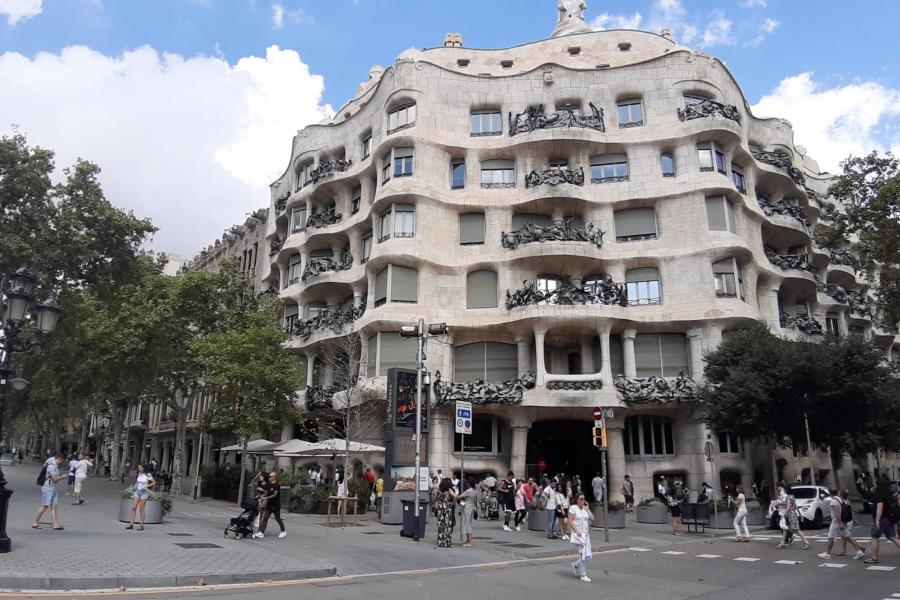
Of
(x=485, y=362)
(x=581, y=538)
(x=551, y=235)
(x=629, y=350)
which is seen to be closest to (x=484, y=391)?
(x=485, y=362)

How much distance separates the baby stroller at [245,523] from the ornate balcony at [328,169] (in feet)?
83.3

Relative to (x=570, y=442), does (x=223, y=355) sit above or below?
above

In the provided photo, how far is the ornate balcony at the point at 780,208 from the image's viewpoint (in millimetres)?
37031

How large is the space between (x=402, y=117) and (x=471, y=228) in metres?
7.19

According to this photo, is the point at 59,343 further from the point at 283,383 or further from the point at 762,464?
the point at 762,464

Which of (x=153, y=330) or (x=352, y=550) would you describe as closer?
(x=352, y=550)

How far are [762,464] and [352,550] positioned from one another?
23.6 metres

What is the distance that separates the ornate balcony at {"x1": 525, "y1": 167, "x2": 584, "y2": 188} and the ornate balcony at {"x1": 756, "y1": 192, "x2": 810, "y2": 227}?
10412 millimetres

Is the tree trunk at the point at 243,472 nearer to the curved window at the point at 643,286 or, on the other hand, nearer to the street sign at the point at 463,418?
the street sign at the point at 463,418

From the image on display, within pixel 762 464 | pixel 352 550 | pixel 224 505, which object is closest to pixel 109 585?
pixel 352 550

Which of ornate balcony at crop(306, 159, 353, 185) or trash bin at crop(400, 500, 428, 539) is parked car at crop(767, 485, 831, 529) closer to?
trash bin at crop(400, 500, 428, 539)

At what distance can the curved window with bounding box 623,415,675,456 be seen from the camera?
105 feet

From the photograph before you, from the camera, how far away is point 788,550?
57.7ft

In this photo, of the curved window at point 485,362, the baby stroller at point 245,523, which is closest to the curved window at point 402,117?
the curved window at point 485,362
